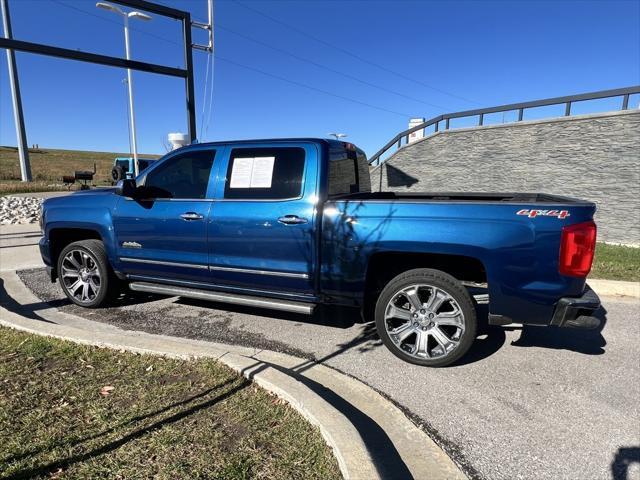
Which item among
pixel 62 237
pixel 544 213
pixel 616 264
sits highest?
pixel 544 213

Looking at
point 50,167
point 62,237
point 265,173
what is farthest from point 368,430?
point 50,167

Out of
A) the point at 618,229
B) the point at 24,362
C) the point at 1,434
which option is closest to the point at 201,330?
the point at 24,362

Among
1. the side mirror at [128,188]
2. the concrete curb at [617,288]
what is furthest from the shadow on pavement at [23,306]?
the concrete curb at [617,288]

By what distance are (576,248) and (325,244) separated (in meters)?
1.92

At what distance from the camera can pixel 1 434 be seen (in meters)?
2.45

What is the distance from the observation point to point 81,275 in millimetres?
5023

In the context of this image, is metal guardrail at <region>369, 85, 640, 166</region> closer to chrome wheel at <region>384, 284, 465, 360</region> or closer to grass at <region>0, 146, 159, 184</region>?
chrome wheel at <region>384, 284, 465, 360</region>

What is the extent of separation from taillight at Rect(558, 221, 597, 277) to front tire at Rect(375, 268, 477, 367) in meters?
0.73

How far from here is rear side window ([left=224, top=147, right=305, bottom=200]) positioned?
13.1 feet

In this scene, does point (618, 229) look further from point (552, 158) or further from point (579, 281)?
point (579, 281)

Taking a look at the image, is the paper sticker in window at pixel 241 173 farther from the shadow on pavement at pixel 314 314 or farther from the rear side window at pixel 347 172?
the shadow on pavement at pixel 314 314

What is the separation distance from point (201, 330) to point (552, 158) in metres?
9.94

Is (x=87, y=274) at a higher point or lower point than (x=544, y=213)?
lower

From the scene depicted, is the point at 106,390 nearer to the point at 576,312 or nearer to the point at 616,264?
the point at 576,312
